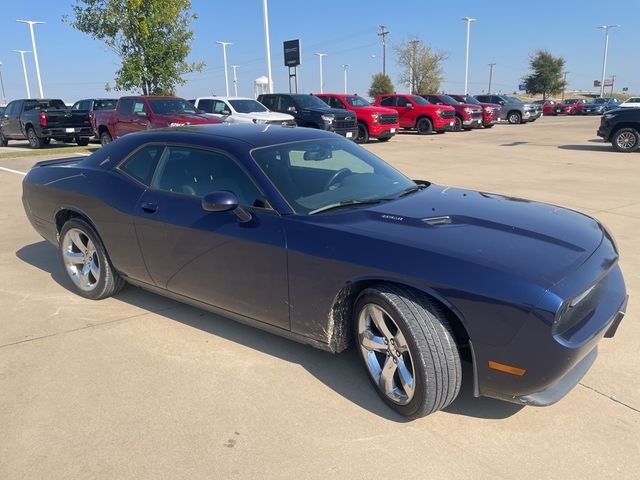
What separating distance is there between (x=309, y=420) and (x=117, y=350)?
1.59 m

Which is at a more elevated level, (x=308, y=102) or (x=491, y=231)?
(x=308, y=102)

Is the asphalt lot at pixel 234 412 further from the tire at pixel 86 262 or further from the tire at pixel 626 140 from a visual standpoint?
the tire at pixel 626 140

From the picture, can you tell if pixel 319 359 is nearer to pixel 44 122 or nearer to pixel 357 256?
pixel 357 256

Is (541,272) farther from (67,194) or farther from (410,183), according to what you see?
(67,194)

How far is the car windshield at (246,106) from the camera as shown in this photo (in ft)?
54.4

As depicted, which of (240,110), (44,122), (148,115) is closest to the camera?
(148,115)

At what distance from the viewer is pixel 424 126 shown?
78.9 ft

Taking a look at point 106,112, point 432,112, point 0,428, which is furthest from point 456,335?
point 432,112

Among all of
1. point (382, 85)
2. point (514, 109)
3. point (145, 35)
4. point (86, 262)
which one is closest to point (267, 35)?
point (145, 35)

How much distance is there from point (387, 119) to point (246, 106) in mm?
5892

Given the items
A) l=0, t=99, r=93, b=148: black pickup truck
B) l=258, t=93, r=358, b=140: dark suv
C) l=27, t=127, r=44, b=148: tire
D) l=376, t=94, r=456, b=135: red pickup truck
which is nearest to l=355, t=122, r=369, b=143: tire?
l=258, t=93, r=358, b=140: dark suv

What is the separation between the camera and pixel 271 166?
Result: 348 centimetres

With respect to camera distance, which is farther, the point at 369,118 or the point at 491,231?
the point at 369,118

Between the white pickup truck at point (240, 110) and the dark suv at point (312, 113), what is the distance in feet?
3.43
